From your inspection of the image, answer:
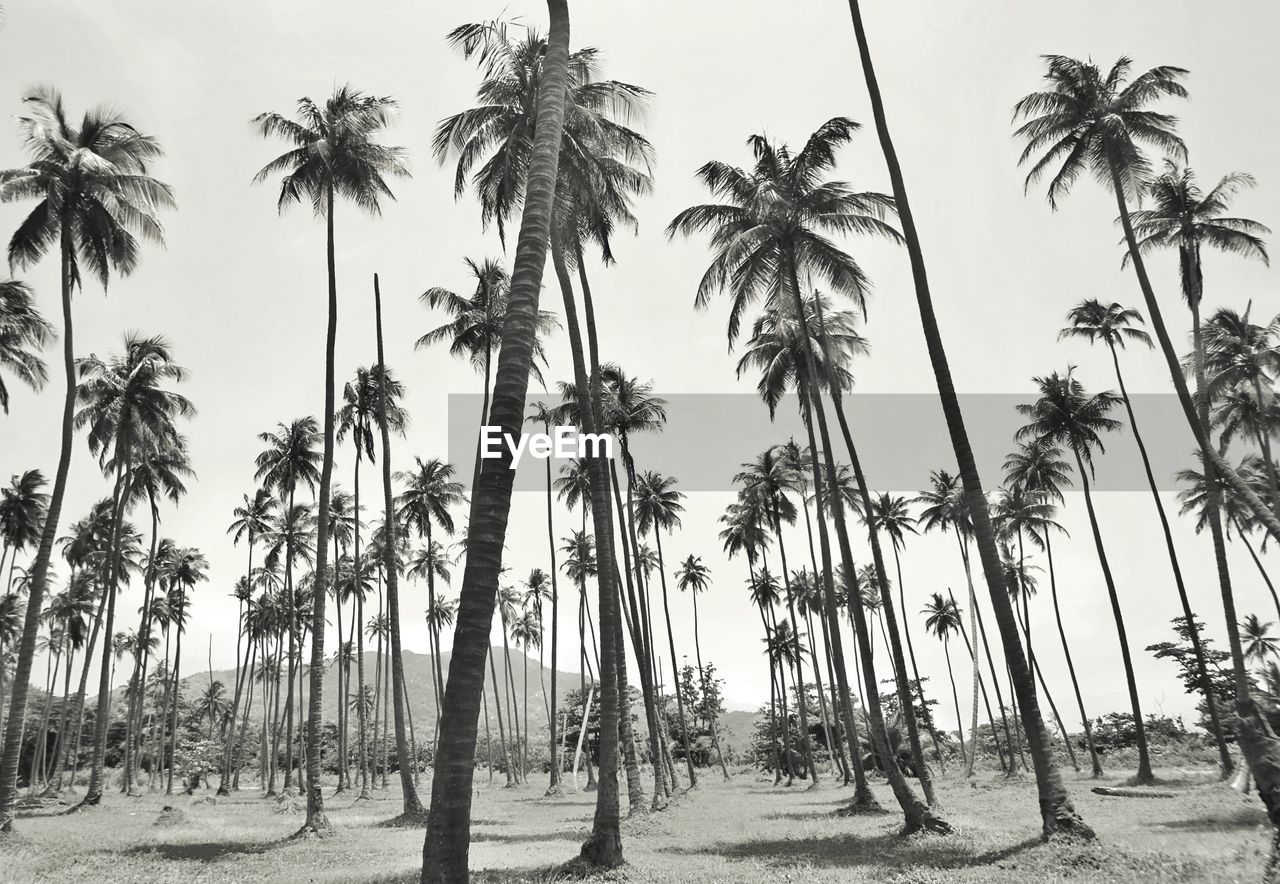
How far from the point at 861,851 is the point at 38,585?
2076 centimetres

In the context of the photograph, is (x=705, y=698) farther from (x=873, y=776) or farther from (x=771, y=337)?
(x=771, y=337)

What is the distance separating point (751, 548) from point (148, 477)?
35.4 meters

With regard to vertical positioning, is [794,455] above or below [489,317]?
Result: below

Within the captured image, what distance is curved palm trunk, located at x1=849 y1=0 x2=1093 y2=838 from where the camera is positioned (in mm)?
12484

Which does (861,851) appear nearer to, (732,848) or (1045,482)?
(732,848)

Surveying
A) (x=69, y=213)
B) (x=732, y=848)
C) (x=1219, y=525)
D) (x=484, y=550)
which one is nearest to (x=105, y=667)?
(x=69, y=213)

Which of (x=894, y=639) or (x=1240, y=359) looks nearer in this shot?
(x=894, y=639)

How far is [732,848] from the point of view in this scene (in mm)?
15930

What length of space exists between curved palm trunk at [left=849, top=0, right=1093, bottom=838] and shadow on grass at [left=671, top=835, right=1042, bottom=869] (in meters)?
0.79

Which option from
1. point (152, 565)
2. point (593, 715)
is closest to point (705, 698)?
point (593, 715)

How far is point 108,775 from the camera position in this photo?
72.1 meters

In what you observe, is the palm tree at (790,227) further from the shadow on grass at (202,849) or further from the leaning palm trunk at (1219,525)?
the shadow on grass at (202,849)

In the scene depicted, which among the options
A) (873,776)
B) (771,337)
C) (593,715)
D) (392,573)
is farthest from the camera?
(593,715)

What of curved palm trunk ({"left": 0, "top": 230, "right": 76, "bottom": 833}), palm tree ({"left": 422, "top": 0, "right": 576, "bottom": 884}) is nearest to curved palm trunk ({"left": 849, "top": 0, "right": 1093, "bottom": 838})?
palm tree ({"left": 422, "top": 0, "right": 576, "bottom": 884})
